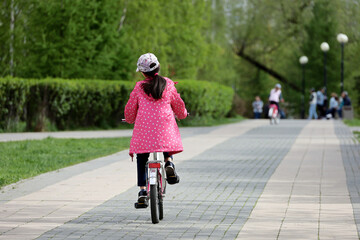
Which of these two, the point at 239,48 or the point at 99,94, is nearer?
the point at 99,94

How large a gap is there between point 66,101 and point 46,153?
8933 millimetres

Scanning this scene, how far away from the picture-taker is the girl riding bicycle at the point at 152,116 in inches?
296

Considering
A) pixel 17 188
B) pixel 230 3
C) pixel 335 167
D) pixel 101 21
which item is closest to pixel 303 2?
pixel 230 3

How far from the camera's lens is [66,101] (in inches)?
957

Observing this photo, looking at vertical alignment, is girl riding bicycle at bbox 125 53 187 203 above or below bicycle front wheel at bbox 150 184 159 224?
above

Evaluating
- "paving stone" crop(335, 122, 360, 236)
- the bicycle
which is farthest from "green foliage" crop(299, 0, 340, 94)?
the bicycle

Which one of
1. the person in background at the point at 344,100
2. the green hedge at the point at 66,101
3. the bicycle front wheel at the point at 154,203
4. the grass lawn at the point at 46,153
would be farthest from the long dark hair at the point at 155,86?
the person in background at the point at 344,100

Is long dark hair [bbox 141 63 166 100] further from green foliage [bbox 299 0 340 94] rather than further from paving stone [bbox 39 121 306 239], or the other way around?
green foliage [bbox 299 0 340 94]

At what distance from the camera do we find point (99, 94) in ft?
83.6

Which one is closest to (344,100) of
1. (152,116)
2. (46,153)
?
(46,153)

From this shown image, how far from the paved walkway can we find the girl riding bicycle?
0.65m

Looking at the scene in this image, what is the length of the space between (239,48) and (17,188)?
52.6m

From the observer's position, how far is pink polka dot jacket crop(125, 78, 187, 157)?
24.6ft

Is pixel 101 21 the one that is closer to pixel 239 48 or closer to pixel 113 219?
pixel 113 219
